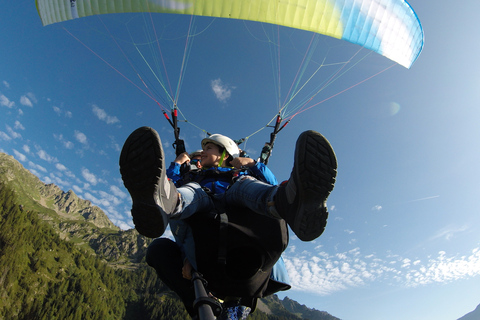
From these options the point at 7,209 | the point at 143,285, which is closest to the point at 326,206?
the point at 7,209

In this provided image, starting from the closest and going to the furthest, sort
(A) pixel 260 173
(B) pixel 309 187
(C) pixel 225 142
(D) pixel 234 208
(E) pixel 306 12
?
(B) pixel 309 187, (D) pixel 234 208, (A) pixel 260 173, (C) pixel 225 142, (E) pixel 306 12

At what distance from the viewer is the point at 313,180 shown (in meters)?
1.88

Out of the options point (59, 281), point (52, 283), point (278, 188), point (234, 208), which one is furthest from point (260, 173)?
point (59, 281)

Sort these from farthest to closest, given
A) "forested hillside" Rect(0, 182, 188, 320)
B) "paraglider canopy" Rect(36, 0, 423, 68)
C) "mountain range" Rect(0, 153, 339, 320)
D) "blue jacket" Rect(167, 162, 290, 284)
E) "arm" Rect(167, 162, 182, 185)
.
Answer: "mountain range" Rect(0, 153, 339, 320)
"forested hillside" Rect(0, 182, 188, 320)
"paraglider canopy" Rect(36, 0, 423, 68)
"arm" Rect(167, 162, 182, 185)
"blue jacket" Rect(167, 162, 290, 284)

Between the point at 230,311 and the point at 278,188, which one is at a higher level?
the point at 278,188

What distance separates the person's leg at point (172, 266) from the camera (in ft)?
9.15

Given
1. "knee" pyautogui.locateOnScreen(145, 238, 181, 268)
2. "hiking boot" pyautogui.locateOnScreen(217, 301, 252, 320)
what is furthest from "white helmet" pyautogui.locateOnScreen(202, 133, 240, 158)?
"hiking boot" pyautogui.locateOnScreen(217, 301, 252, 320)

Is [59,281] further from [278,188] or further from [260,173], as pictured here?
[278,188]

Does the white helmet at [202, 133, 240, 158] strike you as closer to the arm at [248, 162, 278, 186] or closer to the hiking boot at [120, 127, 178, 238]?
the arm at [248, 162, 278, 186]

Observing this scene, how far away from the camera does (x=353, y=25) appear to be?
7742 millimetres

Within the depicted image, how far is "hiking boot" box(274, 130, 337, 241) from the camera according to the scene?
1.89m

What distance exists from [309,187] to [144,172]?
51.1 inches

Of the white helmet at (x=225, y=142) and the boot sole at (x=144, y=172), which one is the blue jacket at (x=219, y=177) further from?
the boot sole at (x=144, y=172)

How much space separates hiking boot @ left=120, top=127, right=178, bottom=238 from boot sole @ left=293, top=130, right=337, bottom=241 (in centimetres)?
108
